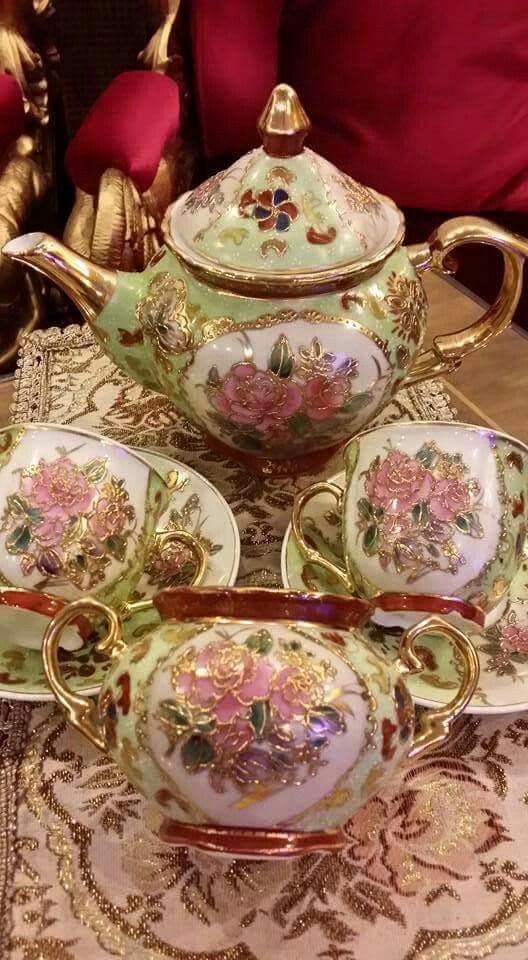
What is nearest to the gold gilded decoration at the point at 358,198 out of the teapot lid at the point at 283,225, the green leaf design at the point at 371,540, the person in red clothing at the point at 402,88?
the teapot lid at the point at 283,225

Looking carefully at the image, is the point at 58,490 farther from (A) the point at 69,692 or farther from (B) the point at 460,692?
(B) the point at 460,692

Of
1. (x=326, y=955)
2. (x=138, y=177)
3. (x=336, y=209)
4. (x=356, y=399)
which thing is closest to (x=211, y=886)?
(x=326, y=955)

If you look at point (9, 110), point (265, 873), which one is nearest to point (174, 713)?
point (265, 873)

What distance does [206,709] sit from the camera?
1.28 ft

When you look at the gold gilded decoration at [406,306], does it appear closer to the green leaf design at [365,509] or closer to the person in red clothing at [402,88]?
the green leaf design at [365,509]

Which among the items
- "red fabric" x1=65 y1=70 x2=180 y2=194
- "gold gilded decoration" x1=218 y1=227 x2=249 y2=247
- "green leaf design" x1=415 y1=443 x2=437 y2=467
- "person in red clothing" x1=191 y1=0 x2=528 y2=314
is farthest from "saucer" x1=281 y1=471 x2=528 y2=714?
"person in red clothing" x1=191 y1=0 x2=528 y2=314

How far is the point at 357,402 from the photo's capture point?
2.09 ft

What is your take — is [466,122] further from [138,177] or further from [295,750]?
[295,750]

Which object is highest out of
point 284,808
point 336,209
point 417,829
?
point 336,209

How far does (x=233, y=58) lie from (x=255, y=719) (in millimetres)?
1127

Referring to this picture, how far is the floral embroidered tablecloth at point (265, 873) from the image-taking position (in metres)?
0.46

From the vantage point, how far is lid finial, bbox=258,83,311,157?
61cm

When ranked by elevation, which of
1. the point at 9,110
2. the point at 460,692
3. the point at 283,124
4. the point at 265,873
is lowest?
the point at 265,873

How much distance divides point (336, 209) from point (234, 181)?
8 cm
